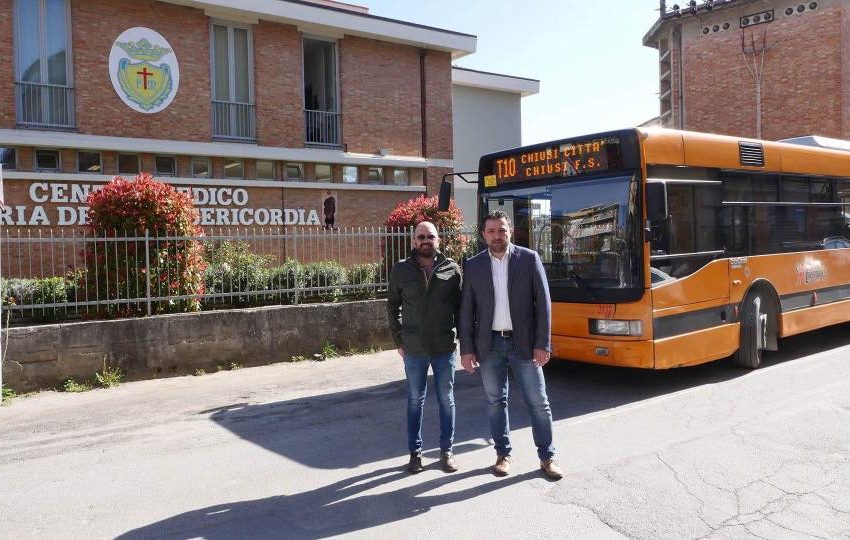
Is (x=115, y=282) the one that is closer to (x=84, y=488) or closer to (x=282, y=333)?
(x=282, y=333)

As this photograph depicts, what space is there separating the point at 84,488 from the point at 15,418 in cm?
287

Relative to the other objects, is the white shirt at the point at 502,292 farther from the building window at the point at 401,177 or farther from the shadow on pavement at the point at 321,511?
the building window at the point at 401,177

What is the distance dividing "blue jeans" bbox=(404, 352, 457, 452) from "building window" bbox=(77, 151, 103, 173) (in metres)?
12.7

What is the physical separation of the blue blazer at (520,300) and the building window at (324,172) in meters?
14.1

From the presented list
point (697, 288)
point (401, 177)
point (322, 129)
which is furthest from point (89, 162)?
point (697, 288)

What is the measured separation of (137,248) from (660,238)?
21.6 ft

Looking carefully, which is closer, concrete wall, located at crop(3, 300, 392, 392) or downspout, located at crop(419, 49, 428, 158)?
concrete wall, located at crop(3, 300, 392, 392)

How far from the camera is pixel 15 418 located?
23.7 feet

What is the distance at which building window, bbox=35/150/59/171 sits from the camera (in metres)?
14.7

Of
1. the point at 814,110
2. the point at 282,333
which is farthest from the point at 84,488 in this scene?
the point at 814,110

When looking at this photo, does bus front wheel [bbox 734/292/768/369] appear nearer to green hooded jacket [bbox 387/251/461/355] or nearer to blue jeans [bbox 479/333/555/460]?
blue jeans [bbox 479/333/555/460]

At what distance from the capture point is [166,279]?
945 cm

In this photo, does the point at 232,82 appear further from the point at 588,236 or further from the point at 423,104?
the point at 588,236

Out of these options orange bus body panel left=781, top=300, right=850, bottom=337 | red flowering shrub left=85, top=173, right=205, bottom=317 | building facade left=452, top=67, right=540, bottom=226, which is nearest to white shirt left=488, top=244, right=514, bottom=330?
orange bus body panel left=781, top=300, right=850, bottom=337
